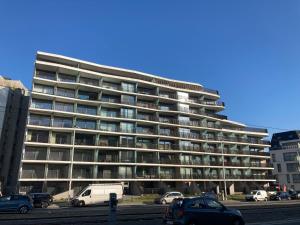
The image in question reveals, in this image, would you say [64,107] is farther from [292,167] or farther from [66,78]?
[292,167]

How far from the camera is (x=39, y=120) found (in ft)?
164

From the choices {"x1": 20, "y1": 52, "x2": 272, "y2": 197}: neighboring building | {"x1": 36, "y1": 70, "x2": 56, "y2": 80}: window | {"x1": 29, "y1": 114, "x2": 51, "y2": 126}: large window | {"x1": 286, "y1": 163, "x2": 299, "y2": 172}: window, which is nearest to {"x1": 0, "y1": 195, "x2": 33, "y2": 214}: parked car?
{"x1": 20, "y1": 52, "x2": 272, "y2": 197}: neighboring building

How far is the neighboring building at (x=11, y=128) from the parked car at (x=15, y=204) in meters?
30.6

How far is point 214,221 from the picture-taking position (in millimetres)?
14109

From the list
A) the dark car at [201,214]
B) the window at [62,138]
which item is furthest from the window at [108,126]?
the dark car at [201,214]

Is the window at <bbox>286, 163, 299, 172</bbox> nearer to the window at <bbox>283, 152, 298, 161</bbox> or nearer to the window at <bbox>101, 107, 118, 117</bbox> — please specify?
the window at <bbox>283, 152, 298, 161</bbox>

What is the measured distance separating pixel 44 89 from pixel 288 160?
74752mm

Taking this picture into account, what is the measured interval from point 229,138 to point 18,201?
183 ft

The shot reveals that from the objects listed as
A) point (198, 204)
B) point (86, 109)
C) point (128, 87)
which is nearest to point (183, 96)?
point (128, 87)

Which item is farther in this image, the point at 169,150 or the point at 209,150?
the point at 209,150

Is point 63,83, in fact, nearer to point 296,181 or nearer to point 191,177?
point 191,177

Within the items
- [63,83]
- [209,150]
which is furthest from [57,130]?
[209,150]

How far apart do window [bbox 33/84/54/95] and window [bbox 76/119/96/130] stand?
282 inches

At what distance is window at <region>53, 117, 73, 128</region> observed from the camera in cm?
5160
